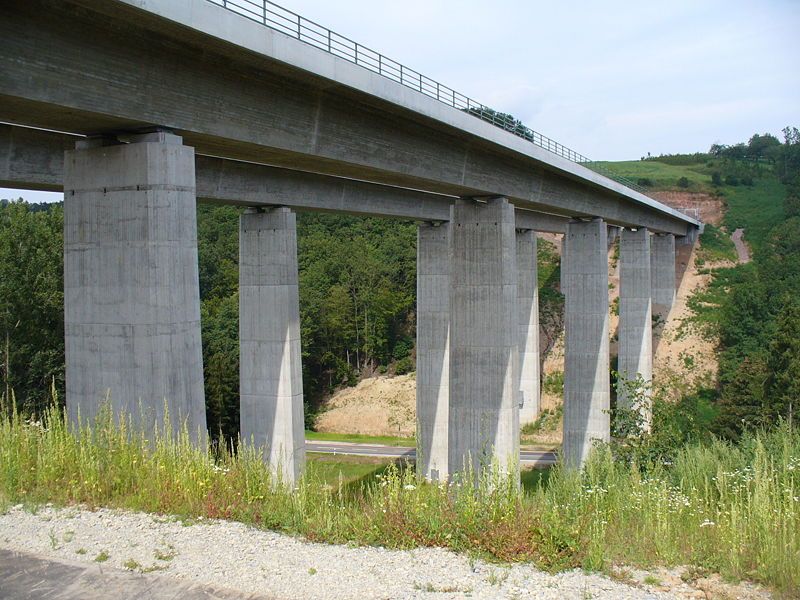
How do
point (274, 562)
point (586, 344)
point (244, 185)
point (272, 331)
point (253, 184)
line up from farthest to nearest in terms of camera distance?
point (586, 344)
point (272, 331)
point (253, 184)
point (244, 185)
point (274, 562)

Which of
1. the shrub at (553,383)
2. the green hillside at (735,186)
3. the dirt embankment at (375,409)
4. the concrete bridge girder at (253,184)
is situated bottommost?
the dirt embankment at (375,409)

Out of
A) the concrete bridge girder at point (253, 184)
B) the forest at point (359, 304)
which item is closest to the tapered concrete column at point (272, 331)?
the concrete bridge girder at point (253, 184)

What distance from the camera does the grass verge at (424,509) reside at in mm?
7156

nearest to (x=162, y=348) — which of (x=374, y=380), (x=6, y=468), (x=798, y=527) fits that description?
(x=6, y=468)

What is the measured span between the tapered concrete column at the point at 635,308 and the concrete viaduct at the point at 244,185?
1258 cm

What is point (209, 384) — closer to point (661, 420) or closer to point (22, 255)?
point (22, 255)

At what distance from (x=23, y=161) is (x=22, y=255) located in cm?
2471

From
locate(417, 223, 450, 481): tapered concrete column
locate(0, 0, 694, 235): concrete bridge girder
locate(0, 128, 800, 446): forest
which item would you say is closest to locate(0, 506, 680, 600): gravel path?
locate(0, 0, 694, 235): concrete bridge girder

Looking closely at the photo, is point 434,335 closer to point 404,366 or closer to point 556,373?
point 556,373

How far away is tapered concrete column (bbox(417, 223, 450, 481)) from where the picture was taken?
30.9m

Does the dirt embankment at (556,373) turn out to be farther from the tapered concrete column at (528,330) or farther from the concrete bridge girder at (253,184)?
the concrete bridge girder at (253,184)

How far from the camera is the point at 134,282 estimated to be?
12.2 meters

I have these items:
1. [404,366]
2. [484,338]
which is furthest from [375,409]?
[484,338]

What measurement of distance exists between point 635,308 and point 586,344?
9.97 meters
